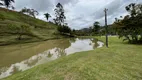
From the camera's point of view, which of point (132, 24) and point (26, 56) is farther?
point (132, 24)

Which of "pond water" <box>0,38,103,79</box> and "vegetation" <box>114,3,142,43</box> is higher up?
"vegetation" <box>114,3,142,43</box>

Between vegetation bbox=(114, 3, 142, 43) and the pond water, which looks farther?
vegetation bbox=(114, 3, 142, 43)

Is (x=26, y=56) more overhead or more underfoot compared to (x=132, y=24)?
more underfoot

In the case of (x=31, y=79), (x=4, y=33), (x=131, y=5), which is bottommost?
(x=31, y=79)

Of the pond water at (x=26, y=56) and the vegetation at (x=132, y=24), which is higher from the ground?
the vegetation at (x=132, y=24)

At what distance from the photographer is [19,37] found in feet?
137

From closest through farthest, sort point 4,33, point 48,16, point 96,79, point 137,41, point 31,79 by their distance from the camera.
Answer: point 96,79 → point 31,79 → point 137,41 → point 4,33 → point 48,16

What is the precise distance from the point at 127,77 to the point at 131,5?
1997 centimetres

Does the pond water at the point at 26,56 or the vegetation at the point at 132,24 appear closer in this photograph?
the pond water at the point at 26,56

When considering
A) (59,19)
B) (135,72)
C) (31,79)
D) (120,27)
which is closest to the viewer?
(31,79)

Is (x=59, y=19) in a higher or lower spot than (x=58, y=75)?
higher

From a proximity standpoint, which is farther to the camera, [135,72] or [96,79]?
[135,72]

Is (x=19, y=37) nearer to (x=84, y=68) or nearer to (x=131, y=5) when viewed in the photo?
(x=131, y=5)

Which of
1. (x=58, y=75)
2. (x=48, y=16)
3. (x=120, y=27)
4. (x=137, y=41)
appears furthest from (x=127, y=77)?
(x=48, y=16)
